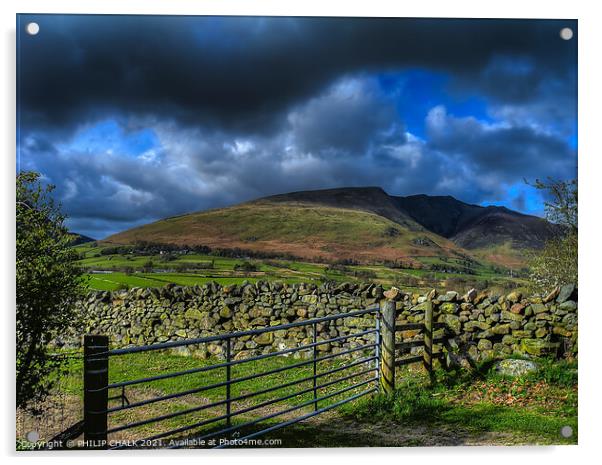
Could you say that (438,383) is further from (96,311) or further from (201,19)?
(201,19)

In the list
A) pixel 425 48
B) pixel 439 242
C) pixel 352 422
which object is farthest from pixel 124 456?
pixel 425 48

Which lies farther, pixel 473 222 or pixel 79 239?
pixel 473 222

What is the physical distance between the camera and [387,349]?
5.97 meters

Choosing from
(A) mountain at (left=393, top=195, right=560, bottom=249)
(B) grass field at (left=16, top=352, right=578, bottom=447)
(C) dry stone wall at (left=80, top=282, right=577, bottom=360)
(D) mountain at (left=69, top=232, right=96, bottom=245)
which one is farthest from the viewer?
(C) dry stone wall at (left=80, top=282, right=577, bottom=360)

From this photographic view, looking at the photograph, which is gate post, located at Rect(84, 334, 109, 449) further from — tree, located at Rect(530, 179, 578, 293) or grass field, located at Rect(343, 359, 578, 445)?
tree, located at Rect(530, 179, 578, 293)

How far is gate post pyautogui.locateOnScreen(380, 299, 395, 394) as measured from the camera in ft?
19.3

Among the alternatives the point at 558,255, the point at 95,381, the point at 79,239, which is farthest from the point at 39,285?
the point at 558,255

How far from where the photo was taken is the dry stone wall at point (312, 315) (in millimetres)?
6121

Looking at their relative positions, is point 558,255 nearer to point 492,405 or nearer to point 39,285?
point 492,405

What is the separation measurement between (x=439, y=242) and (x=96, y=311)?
14.6 feet

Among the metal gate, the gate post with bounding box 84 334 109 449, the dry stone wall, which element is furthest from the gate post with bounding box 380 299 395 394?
the gate post with bounding box 84 334 109 449

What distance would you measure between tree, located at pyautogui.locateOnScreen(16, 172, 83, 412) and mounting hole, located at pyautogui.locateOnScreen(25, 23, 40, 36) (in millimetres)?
1549

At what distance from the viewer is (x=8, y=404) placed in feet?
15.4

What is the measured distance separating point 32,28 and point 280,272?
395 centimetres
